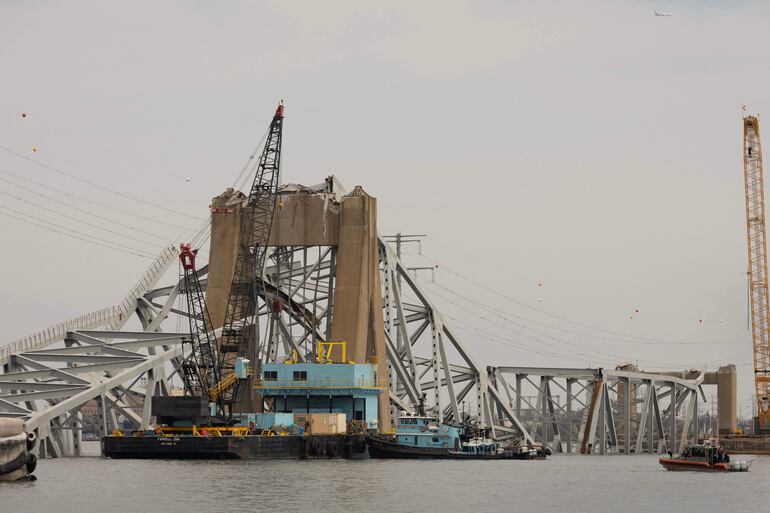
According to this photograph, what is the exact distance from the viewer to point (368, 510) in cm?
7506

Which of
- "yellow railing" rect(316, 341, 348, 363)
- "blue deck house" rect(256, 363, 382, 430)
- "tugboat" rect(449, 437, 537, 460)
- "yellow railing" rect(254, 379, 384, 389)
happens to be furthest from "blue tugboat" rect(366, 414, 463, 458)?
"yellow railing" rect(316, 341, 348, 363)

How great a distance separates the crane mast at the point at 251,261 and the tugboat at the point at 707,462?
146ft

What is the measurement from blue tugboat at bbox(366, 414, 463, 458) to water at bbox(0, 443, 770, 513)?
19.9 feet

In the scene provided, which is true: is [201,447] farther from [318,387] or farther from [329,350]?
[329,350]

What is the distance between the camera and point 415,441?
422 feet

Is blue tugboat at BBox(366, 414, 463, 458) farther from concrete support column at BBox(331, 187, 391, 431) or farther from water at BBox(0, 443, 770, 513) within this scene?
concrete support column at BBox(331, 187, 391, 431)

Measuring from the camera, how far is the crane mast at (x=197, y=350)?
132750 millimetres

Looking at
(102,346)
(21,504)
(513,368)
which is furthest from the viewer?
(513,368)

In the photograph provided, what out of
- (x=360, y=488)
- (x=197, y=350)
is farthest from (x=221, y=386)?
(x=360, y=488)

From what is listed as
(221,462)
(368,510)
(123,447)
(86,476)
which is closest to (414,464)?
(221,462)

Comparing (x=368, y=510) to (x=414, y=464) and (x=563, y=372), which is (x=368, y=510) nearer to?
(x=414, y=464)

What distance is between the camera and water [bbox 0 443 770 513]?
252ft

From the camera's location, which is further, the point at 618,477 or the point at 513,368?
the point at 513,368

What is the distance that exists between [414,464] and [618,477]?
17152 millimetres
